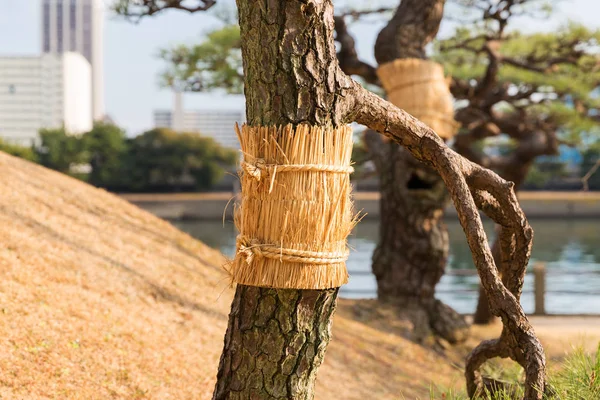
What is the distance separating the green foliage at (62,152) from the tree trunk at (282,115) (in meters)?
34.3

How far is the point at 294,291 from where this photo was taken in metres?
2.05

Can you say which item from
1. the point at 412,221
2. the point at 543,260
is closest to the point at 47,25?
the point at 543,260

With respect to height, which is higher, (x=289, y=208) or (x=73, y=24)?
(x=73, y=24)

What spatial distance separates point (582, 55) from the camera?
772cm

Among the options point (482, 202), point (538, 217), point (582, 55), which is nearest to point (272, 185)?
point (482, 202)

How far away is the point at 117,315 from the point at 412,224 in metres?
3.20

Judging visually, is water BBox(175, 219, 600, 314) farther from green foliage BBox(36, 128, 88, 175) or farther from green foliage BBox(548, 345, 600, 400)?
green foliage BBox(36, 128, 88, 175)

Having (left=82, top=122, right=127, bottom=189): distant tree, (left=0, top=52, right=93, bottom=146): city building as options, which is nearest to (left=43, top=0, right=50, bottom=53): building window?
(left=0, top=52, right=93, bottom=146): city building

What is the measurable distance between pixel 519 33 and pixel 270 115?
7.53 metres

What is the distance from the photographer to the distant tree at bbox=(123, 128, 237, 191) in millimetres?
34062

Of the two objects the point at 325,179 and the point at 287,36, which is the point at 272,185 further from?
the point at 287,36

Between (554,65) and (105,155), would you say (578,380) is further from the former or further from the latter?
(105,155)

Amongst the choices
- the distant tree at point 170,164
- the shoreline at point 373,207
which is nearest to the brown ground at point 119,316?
the shoreline at point 373,207

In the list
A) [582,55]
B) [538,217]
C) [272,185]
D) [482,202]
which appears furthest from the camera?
[538,217]
